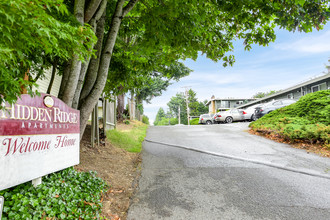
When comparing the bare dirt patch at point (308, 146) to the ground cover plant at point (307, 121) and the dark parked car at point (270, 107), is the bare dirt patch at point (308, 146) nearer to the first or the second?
the ground cover plant at point (307, 121)

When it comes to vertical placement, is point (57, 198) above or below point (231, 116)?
below

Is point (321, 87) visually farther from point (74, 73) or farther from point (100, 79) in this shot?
point (74, 73)

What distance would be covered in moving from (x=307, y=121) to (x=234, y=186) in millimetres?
7289

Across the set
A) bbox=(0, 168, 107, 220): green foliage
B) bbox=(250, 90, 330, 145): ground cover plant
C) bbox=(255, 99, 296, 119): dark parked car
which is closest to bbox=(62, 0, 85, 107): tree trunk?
bbox=(0, 168, 107, 220): green foliage

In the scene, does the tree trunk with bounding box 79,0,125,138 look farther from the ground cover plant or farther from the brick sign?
the ground cover plant

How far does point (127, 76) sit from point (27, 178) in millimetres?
4751

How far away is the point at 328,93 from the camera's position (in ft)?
31.1

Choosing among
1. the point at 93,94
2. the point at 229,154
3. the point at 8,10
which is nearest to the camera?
the point at 8,10

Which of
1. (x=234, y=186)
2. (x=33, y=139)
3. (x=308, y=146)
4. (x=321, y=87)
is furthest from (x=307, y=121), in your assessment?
(x=321, y=87)

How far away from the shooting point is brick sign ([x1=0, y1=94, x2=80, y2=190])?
2.46 metres

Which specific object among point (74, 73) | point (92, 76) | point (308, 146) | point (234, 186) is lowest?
point (234, 186)

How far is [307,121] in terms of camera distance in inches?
363

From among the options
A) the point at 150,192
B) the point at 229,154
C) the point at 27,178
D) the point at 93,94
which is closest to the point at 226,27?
the point at 229,154

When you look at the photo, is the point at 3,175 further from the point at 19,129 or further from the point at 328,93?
the point at 328,93
